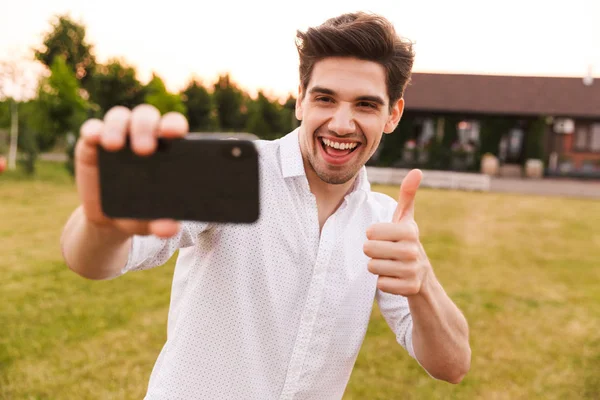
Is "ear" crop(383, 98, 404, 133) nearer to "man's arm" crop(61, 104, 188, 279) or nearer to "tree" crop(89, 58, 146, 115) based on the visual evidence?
"man's arm" crop(61, 104, 188, 279)

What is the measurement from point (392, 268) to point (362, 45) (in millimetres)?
1045

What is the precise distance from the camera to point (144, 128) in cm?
97

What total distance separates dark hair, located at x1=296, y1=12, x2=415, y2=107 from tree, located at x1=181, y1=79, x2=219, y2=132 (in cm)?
3338

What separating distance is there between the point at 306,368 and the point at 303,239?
0.47 meters

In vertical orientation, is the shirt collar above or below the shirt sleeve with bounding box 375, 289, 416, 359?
above

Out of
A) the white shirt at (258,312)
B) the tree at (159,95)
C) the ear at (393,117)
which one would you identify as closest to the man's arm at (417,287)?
the white shirt at (258,312)

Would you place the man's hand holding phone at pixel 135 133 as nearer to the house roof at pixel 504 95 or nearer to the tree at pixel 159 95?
the tree at pixel 159 95

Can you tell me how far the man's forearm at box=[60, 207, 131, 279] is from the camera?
1298 millimetres

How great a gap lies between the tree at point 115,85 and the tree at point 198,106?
7366 mm

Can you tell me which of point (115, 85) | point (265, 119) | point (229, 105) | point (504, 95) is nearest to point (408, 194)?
point (115, 85)

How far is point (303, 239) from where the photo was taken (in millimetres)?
1889

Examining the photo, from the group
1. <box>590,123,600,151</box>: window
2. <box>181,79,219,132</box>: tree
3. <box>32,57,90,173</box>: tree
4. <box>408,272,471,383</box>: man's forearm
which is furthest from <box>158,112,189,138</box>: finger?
<box>181,79,219,132</box>: tree

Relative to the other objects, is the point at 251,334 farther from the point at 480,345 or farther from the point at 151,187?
the point at 480,345

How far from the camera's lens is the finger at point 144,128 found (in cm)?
97
